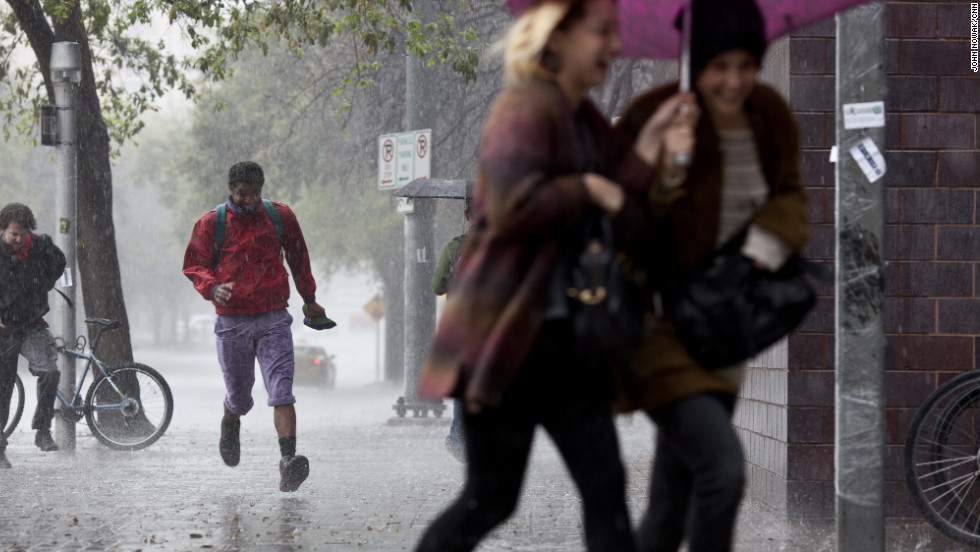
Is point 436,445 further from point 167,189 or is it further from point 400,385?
point 167,189

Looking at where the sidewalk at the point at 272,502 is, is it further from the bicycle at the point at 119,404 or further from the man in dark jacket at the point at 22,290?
the man in dark jacket at the point at 22,290

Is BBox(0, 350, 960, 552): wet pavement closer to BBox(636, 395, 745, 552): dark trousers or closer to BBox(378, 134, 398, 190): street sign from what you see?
BBox(636, 395, 745, 552): dark trousers

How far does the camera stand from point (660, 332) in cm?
354

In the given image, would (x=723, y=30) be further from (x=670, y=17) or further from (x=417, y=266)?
(x=417, y=266)

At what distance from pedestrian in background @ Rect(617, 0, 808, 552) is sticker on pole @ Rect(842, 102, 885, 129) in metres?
1.43

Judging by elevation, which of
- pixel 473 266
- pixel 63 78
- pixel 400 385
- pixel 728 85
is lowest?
pixel 400 385

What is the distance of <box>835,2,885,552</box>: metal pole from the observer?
5086 millimetres

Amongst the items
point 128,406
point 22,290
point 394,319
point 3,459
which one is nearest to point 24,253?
point 22,290

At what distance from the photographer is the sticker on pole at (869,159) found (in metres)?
5.07

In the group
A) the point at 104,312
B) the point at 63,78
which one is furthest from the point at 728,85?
the point at 104,312

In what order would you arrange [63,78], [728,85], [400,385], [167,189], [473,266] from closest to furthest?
[473,266]
[728,85]
[63,78]
[400,385]
[167,189]

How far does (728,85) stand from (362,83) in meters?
10.8

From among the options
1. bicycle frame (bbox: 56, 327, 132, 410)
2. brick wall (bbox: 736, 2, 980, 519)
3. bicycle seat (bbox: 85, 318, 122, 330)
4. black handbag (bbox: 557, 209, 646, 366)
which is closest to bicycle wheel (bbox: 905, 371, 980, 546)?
brick wall (bbox: 736, 2, 980, 519)

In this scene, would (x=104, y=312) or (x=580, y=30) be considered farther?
(x=104, y=312)
